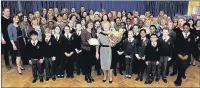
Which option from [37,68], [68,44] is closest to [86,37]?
[68,44]

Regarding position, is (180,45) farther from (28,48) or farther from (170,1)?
(170,1)

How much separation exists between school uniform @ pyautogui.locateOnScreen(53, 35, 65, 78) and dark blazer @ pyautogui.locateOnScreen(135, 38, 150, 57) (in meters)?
1.44

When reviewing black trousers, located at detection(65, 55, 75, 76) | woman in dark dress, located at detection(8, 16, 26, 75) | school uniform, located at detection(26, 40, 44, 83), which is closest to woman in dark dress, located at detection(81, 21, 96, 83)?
black trousers, located at detection(65, 55, 75, 76)

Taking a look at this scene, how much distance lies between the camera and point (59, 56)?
5125 millimetres

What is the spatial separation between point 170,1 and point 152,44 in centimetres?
468

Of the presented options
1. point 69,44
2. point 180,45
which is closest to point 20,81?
point 69,44

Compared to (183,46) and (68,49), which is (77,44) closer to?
(68,49)

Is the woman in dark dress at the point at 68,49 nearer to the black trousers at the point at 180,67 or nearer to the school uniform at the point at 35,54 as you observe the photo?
the school uniform at the point at 35,54

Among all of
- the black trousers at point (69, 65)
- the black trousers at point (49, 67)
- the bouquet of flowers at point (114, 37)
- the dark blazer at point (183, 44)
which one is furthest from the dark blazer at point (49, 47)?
the dark blazer at point (183, 44)

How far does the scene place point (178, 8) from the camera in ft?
29.9

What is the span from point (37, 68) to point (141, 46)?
203 cm

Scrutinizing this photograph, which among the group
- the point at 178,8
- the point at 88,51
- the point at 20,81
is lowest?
the point at 20,81

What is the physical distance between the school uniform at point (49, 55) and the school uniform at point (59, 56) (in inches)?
2.4

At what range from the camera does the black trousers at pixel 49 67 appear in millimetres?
5086
